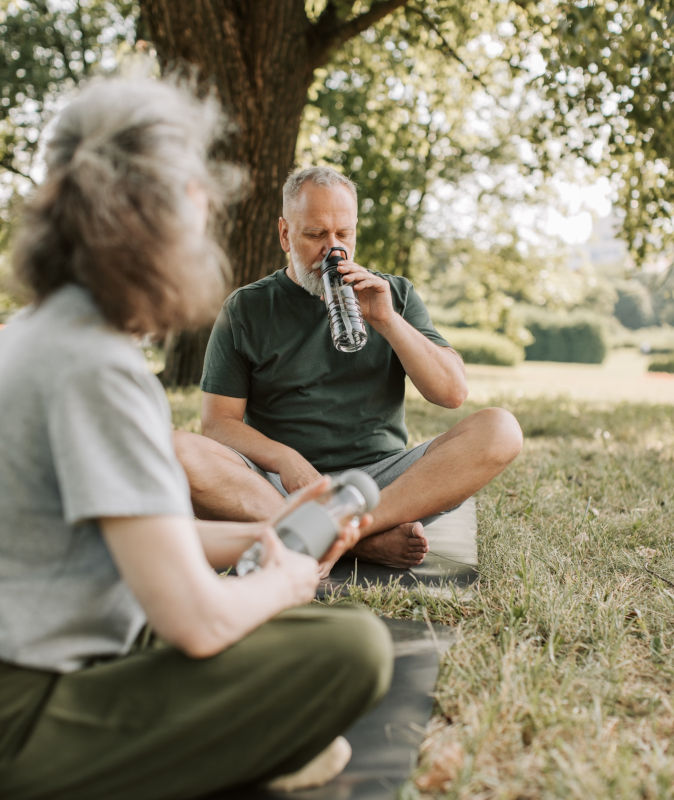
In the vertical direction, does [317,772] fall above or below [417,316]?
below

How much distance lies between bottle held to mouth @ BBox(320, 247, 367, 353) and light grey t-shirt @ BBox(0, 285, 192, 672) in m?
1.46

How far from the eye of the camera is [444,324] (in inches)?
1289

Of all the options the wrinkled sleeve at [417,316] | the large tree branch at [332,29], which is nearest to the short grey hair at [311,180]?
the wrinkled sleeve at [417,316]

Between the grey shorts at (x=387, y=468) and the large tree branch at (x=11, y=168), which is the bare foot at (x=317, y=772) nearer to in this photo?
the grey shorts at (x=387, y=468)

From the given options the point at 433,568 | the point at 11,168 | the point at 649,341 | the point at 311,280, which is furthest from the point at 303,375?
the point at 649,341

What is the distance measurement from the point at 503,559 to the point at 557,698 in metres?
1.12

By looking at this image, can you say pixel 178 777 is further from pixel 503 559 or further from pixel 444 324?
pixel 444 324

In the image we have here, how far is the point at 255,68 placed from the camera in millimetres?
5973

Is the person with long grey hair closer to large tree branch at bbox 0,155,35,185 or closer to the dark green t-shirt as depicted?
the dark green t-shirt

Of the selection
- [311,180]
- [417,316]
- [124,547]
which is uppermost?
[311,180]

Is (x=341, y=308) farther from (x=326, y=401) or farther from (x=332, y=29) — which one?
(x=332, y=29)

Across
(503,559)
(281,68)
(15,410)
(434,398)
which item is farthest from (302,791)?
(281,68)

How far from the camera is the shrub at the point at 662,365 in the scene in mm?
25562

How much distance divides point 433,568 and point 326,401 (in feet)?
2.69
